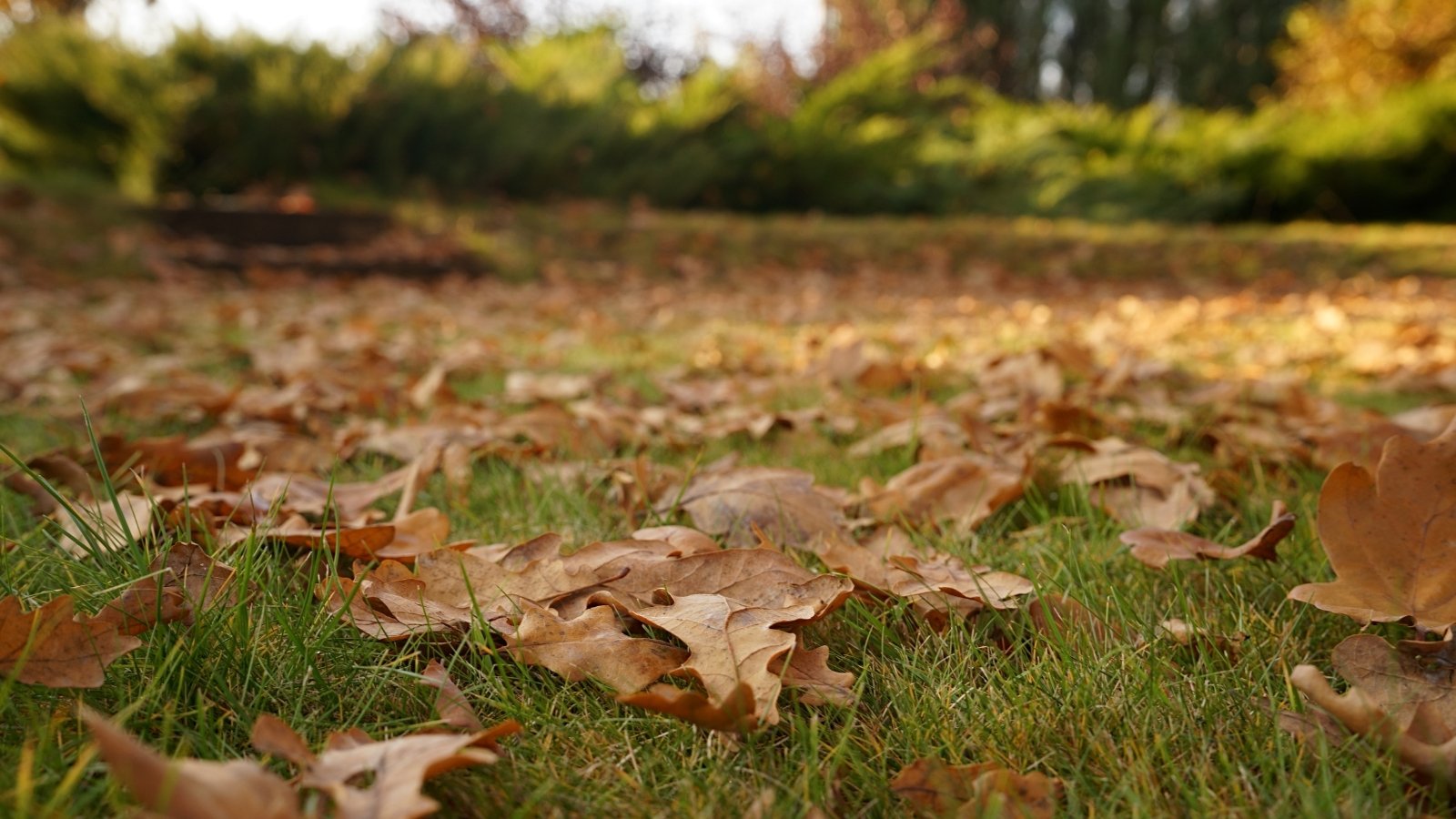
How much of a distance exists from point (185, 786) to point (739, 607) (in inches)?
18.5

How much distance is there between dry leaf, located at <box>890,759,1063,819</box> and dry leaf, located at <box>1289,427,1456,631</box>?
0.37 meters

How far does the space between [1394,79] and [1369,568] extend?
18.8 metres

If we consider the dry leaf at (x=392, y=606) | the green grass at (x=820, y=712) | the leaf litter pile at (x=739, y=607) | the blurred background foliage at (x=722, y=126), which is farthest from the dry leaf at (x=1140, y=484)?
the blurred background foliage at (x=722, y=126)

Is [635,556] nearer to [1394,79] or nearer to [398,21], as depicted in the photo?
[398,21]

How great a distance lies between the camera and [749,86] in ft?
35.1

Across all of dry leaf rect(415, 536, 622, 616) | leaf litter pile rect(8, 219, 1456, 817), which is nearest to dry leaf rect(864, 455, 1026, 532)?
leaf litter pile rect(8, 219, 1456, 817)

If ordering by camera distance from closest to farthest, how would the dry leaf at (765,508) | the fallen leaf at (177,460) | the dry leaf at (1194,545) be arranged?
the dry leaf at (1194,545) → the dry leaf at (765,508) → the fallen leaf at (177,460)

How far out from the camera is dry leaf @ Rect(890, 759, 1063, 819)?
→ 2.17 feet

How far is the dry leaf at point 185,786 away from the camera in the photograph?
49cm

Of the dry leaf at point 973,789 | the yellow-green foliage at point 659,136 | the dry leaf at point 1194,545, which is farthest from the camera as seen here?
the yellow-green foliage at point 659,136

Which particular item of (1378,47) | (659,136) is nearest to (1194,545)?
(659,136)

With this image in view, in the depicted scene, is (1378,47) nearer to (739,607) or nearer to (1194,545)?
(1194,545)

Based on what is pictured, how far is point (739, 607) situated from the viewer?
0.87 m

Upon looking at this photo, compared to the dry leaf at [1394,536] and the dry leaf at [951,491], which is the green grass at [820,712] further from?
the dry leaf at [951,491]
